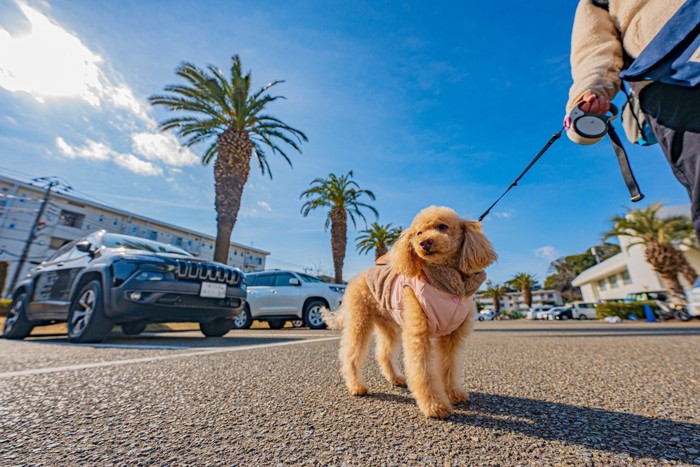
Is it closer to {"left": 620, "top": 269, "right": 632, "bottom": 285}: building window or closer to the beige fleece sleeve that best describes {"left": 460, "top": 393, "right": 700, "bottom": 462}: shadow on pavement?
the beige fleece sleeve

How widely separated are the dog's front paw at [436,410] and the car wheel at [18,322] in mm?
7133

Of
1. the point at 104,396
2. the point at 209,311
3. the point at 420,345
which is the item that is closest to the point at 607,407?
the point at 420,345

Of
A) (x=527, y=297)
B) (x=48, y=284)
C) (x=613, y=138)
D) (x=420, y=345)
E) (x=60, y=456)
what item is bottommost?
(x=60, y=456)

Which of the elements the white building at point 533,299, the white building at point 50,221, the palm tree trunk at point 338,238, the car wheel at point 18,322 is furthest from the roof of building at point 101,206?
the white building at point 533,299

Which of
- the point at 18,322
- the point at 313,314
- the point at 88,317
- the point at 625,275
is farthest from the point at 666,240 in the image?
the point at 18,322

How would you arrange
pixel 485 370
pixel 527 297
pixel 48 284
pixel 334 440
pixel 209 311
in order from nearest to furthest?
1. pixel 334 440
2. pixel 485 370
3. pixel 209 311
4. pixel 48 284
5. pixel 527 297

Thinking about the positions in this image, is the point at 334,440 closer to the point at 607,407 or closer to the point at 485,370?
the point at 607,407

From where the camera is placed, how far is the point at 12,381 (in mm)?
1914

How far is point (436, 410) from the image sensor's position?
141cm

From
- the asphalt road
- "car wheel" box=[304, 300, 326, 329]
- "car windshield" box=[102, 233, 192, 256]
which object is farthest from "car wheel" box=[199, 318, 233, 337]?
"car wheel" box=[304, 300, 326, 329]

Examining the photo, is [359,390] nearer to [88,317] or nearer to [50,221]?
[88,317]

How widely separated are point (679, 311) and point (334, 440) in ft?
93.1

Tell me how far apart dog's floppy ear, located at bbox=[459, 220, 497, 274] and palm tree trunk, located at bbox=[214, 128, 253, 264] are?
11898 millimetres

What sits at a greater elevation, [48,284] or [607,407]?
A: [48,284]
